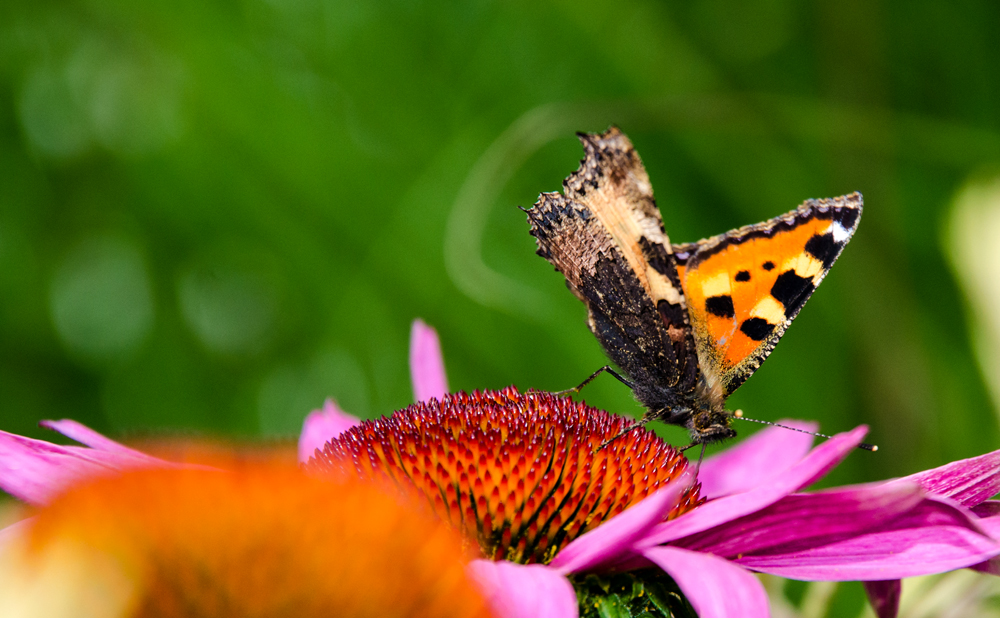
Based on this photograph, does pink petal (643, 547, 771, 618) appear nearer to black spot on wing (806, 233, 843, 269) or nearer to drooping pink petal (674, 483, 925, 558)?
drooping pink petal (674, 483, 925, 558)

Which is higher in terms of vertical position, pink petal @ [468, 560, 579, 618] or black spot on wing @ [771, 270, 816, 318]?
black spot on wing @ [771, 270, 816, 318]

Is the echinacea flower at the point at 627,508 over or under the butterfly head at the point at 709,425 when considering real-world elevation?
under

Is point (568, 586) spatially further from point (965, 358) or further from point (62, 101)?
point (965, 358)

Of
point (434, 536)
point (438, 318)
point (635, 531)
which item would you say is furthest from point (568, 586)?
point (438, 318)

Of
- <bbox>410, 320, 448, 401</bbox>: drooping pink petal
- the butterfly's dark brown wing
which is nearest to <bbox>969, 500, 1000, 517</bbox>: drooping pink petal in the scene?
the butterfly's dark brown wing

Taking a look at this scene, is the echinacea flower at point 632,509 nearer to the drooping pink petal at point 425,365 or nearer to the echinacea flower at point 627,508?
the echinacea flower at point 627,508

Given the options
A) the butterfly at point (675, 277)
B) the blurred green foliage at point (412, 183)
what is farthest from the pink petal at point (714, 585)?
the blurred green foliage at point (412, 183)
